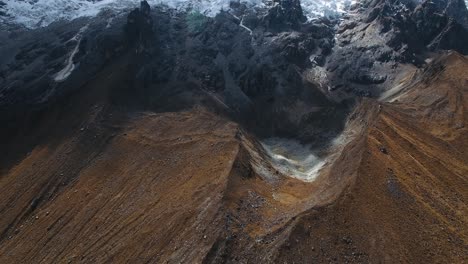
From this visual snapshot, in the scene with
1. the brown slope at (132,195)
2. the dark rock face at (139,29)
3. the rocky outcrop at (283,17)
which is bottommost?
the brown slope at (132,195)

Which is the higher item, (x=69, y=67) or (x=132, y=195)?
(x=69, y=67)

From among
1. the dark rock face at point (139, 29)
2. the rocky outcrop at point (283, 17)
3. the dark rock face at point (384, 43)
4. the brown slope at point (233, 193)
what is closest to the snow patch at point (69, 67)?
the dark rock face at point (139, 29)

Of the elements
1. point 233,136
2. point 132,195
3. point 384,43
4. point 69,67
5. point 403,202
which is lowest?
point 132,195

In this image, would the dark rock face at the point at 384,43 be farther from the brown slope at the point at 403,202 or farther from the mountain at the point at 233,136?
the brown slope at the point at 403,202

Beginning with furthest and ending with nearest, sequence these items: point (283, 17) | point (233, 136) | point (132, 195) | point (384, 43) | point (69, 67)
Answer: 1. point (283, 17)
2. point (384, 43)
3. point (69, 67)
4. point (233, 136)
5. point (132, 195)

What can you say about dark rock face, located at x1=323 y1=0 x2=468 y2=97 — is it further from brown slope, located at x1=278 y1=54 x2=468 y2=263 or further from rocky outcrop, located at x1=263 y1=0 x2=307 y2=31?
brown slope, located at x1=278 y1=54 x2=468 y2=263

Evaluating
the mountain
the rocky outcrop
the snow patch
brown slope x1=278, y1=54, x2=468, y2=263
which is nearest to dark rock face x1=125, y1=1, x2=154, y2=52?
the mountain

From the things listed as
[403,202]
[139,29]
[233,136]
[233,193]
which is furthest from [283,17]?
[403,202]

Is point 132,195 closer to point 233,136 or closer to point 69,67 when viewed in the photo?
point 233,136

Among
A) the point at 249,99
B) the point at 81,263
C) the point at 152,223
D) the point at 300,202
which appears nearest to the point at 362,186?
the point at 300,202
